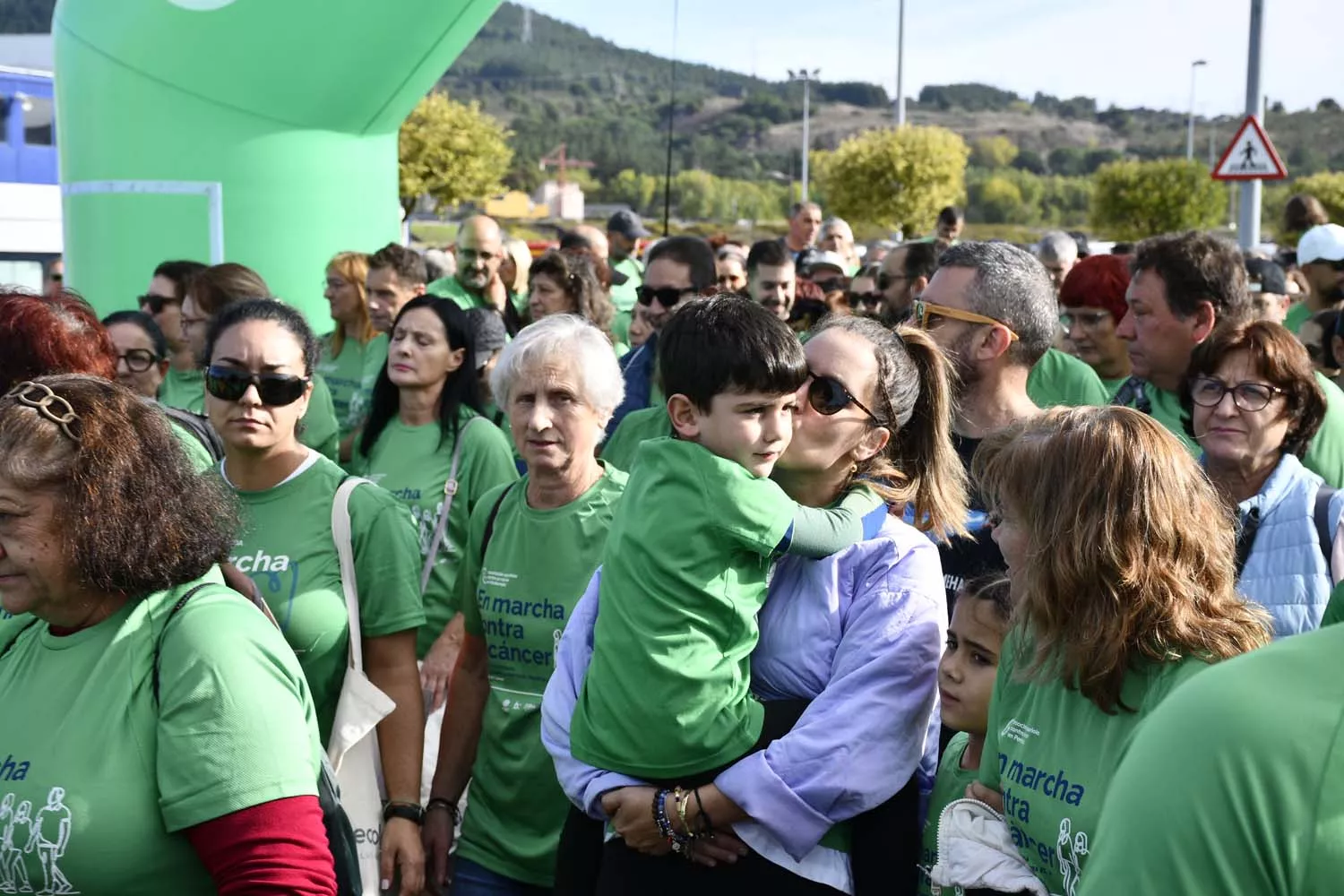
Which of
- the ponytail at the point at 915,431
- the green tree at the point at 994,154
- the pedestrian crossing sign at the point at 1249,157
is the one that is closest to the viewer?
the ponytail at the point at 915,431

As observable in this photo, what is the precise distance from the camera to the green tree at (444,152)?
120 feet

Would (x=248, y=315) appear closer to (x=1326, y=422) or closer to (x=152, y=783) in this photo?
(x=152, y=783)

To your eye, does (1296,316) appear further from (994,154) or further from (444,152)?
(994,154)

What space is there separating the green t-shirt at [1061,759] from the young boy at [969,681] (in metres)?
0.42

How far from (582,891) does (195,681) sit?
89 cm

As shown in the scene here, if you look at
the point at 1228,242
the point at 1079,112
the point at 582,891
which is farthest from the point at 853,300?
the point at 1079,112

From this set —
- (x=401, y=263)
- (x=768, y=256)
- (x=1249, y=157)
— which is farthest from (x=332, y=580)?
(x=1249, y=157)

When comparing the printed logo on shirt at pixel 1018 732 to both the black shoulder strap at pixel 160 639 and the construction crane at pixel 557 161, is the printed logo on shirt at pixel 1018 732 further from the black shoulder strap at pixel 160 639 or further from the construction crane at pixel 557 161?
the construction crane at pixel 557 161

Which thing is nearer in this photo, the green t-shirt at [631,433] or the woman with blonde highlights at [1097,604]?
the woman with blonde highlights at [1097,604]

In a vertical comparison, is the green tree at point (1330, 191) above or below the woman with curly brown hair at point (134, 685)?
above

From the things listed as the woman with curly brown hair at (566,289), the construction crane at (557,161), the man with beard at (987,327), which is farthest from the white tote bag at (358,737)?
the construction crane at (557,161)

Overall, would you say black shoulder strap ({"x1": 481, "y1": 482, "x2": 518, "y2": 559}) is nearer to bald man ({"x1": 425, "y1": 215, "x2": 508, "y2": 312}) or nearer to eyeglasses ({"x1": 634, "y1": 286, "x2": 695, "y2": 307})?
eyeglasses ({"x1": 634, "y1": 286, "x2": 695, "y2": 307})

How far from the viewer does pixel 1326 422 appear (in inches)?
149

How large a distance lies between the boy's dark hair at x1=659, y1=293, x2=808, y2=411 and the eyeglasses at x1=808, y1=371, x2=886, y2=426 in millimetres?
117
